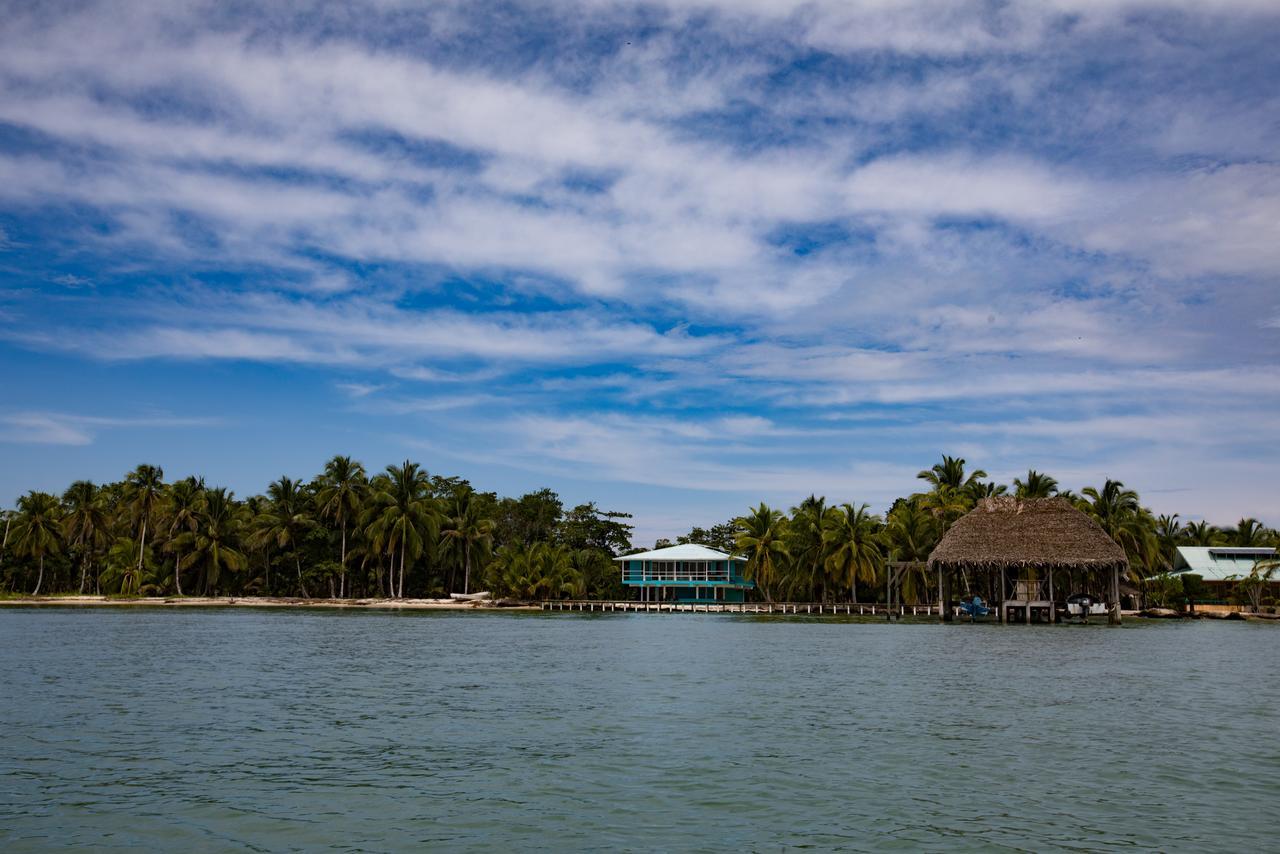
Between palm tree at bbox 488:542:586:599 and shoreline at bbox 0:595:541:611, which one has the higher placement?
palm tree at bbox 488:542:586:599

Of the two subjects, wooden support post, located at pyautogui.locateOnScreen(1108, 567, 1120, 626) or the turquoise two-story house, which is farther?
the turquoise two-story house

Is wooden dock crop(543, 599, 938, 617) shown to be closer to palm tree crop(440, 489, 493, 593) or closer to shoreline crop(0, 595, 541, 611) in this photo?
shoreline crop(0, 595, 541, 611)

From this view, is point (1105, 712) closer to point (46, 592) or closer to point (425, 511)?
point (425, 511)

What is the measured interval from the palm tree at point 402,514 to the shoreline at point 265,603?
246 centimetres

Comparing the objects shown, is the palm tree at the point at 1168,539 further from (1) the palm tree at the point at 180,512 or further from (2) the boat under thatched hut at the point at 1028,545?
(1) the palm tree at the point at 180,512

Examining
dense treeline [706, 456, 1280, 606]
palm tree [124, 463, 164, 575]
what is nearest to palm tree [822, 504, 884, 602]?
dense treeline [706, 456, 1280, 606]

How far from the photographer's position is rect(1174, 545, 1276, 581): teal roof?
2869 inches

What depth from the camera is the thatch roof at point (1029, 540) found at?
5322 cm

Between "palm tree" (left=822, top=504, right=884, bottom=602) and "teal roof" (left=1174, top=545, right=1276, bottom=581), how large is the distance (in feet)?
75.4

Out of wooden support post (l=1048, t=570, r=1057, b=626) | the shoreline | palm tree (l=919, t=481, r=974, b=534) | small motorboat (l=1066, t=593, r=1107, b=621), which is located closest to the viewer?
wooden support post (l=1048, t=570, r=1057, b=626)

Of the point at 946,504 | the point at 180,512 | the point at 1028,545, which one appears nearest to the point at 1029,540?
the point at 1028,545

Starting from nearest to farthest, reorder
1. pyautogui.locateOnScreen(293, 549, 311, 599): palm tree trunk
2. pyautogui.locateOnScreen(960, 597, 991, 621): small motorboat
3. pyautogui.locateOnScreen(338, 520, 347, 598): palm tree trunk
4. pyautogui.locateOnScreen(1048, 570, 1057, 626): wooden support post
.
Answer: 1. pyautogui.locateOnScreen(1048, 570, 1057, 626): wooden support post
2. pyautogui.locateOnScreen(960, 597, 991, 621): small motorboat
3. pyautogui.locateOnScreen(338, 520, 347, 598): palm tree trunk
4. pyautogui.locateOnScreen(293, 549, 311, 599): palm tree trunk

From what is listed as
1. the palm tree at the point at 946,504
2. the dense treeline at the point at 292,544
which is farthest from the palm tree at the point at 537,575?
the palm tree at the point at 946,504

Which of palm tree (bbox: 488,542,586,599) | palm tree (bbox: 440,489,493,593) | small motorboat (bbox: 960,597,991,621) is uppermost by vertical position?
palm tree (bbox: 440,489,493,593)
